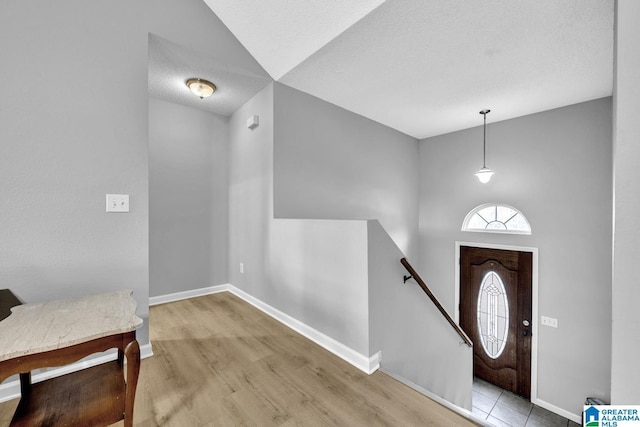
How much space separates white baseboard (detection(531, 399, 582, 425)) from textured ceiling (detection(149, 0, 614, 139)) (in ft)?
13.0

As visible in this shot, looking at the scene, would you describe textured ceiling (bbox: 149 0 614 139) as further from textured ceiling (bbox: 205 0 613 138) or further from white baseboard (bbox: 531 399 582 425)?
white baseboard (bbox: 531 399 582 425)

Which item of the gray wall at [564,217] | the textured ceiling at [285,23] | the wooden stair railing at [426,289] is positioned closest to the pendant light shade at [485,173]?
the gray wall at [564,217]

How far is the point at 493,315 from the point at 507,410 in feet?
4.04

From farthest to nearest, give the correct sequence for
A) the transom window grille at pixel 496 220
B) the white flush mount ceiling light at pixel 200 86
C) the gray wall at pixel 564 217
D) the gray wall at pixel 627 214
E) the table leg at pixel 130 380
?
the transom window grille at pixel 496 220 < the gray wall at pixel 564 217 < the white flush mount ceiling light at pixel 200 86 < the table leg at pixel 130 380 < the gray wall at pixel 627 214

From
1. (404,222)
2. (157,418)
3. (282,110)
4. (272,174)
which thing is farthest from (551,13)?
(157,418)

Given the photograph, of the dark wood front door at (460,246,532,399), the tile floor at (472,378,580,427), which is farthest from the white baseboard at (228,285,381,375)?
the dark wood front door at (460,246,532,399)

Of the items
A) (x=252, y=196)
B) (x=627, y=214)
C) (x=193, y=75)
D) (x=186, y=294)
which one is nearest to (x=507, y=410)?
(x=627, y=214)

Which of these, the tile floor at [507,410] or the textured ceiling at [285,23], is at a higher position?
the textured ceiling at [285,23]

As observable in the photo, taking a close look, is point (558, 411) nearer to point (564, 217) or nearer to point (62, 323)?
point (564, 217)

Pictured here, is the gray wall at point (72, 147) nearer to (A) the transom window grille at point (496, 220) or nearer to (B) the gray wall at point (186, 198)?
(B) the gray wall at point (186, 198)

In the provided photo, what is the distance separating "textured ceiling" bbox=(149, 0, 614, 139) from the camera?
1932 millimetres

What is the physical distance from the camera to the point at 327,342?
225cm

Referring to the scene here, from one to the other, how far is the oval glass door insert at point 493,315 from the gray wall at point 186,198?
3.97 metres

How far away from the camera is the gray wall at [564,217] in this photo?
3199 mm
